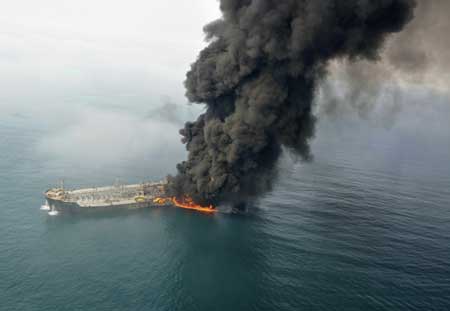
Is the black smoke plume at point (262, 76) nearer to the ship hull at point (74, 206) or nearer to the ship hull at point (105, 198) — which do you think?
the ship hull at point (105, 198)

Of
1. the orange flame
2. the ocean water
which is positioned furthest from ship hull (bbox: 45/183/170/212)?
the ocean water

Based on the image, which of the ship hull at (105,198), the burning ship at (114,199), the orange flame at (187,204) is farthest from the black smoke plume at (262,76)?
the ship hull at (105,198)

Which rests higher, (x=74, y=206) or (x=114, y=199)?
(x=114, y=199)

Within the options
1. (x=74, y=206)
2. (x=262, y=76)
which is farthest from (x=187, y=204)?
(x=262, y=76)

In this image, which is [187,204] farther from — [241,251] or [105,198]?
[241,251]

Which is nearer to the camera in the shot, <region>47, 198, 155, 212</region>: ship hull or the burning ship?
<region>47, 198, 155, 212</region>: ship hull

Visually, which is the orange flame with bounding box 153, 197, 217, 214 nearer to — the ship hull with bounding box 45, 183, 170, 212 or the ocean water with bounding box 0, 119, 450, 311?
the ship hull with bounding box 45, 183, 170, 212

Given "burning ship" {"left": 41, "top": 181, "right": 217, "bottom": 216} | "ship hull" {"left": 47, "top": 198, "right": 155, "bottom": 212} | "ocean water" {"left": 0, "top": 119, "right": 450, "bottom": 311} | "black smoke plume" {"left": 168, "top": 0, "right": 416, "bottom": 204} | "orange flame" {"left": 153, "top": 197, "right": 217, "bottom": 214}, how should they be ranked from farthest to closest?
"orange flame" {"left": 153, "top": 197, "right": 217, "bottom": 214} → "burning ship" {"left": 41, "top": 181, "right": 217, "bottom": 216} → "ship hull" {"left": 47, "top": 198, "right": 155, "bottom": 212} → "black smoke plume" {"left": 168, "top": 0, "right": 416, "bottom": 204} → "ocean water" {"left": 0, "top": 119, "right": 450, "bottom": 311}
